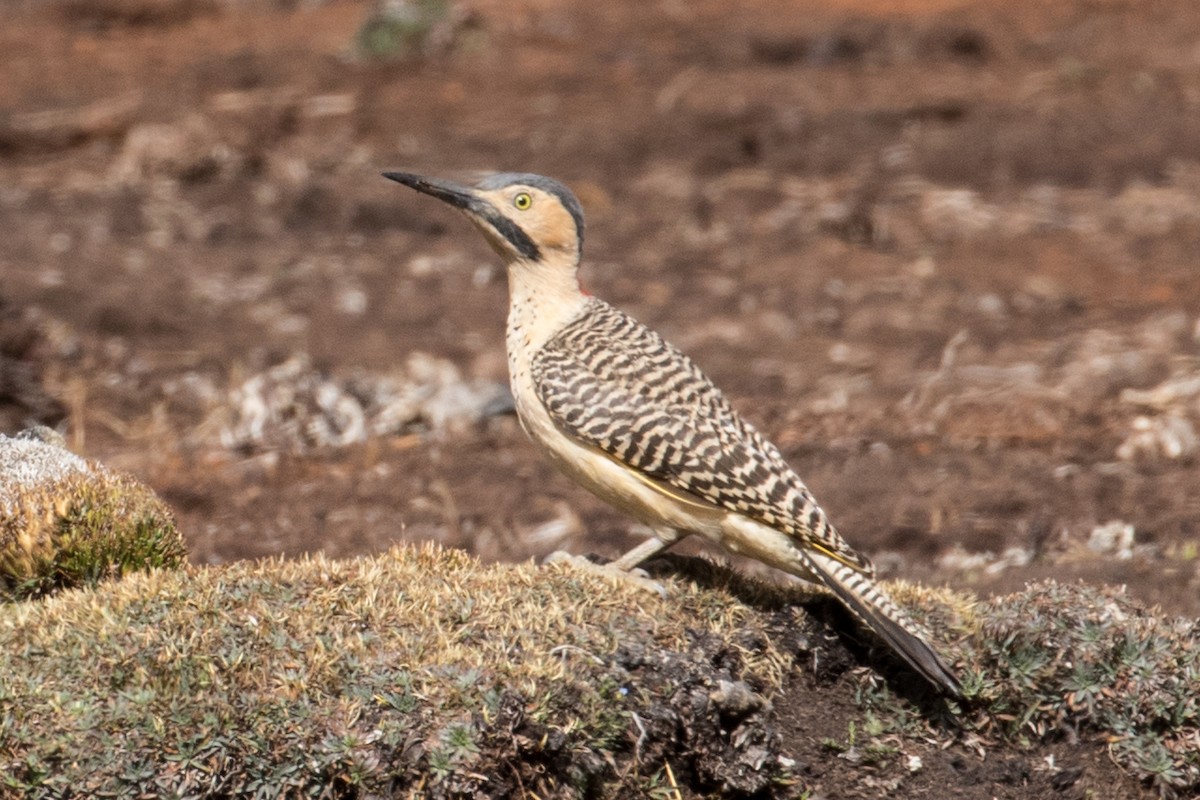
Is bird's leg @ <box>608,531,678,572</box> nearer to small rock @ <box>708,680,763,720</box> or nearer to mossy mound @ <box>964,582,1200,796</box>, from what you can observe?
small rock @ <box>708,680,763,720</box>

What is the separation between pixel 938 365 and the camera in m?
11.4

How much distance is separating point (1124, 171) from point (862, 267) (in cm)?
340

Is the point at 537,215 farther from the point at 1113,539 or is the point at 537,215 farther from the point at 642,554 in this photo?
the point at 1113,539

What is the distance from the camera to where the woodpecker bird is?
5984mm

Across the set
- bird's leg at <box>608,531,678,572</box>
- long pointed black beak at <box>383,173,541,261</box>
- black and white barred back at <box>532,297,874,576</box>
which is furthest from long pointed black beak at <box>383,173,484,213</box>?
bird's leg at <box>608,531,678,572</box>

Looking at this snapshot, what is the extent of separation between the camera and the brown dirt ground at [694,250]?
29.8 ft

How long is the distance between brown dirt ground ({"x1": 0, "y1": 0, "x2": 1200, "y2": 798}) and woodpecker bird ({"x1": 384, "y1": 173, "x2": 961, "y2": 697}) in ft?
1.57

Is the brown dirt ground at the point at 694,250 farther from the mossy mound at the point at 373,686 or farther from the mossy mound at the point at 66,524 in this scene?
the mossy mound at the point at 66,524

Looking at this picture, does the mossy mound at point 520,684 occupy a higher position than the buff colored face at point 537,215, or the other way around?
the buff colored face at point 537,215

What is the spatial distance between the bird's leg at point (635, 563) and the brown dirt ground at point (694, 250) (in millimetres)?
690

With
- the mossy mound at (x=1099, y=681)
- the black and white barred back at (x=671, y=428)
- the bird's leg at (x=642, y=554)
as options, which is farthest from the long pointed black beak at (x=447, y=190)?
the mossy mound at (x=1099, y=681)

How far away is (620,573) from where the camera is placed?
6.09 metres

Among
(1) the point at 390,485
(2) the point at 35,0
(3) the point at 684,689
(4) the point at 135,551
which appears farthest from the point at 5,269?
(2) the point at 35,0

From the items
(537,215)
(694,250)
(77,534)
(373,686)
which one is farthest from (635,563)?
(694,250)
